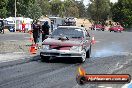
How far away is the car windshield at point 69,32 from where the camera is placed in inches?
603

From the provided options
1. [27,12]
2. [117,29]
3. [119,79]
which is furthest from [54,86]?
[27,12]

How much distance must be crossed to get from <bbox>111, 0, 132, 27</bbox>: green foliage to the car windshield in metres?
83.2

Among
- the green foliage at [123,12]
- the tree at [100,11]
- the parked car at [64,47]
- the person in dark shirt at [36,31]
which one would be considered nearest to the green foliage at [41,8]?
the tree at [100,11]

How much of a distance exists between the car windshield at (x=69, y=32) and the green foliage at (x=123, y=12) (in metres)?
83.2

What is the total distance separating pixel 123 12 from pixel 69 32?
8471cm

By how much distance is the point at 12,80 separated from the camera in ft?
30.7

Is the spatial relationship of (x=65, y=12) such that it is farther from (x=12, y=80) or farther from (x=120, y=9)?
(x=12, y=80)

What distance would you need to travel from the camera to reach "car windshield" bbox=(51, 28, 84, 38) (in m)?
15.3

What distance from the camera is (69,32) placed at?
51.0 feet

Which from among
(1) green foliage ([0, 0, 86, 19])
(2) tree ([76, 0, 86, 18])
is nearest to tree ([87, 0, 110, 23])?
(1) green foliage ([0, 0, 86, 19])

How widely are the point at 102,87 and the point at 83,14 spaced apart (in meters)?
176

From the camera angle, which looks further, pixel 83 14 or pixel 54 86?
pixel 83 14

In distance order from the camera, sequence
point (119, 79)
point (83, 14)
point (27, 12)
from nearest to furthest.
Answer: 1. point (119, 79)
2. point (27, 12)
3. point (83, 14)

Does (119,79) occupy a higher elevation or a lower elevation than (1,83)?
higher
